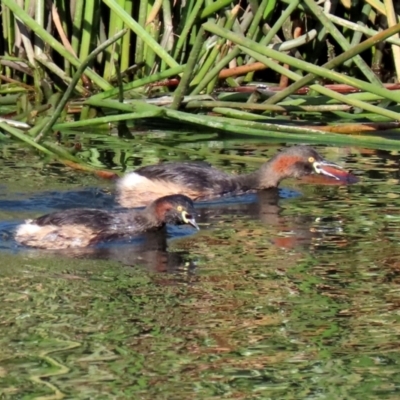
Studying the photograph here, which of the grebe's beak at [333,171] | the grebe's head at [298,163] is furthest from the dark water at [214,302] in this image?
the grebe's head at [298,163]

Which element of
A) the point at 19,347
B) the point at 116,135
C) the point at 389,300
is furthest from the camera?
the point at 116,135

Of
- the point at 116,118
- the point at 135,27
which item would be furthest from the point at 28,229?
the point at 135,27

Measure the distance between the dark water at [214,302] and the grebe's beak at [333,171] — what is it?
0.59 feet

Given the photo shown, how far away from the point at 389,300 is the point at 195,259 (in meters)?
1.18

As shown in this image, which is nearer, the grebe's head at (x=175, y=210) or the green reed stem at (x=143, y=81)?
the grebe's head at (x=175, y=210)

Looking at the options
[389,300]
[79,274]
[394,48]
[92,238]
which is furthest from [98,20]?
[389,300]

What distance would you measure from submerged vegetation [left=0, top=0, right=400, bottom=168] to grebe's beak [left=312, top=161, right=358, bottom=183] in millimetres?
295

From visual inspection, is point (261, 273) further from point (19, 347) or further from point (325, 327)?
point (19, 347)

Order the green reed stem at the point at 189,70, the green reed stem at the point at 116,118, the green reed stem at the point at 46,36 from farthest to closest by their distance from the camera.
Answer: the green reed stem at the point at 46,36
the green reed stem at the point at 189,70
the green reed stem at the point at 116,118

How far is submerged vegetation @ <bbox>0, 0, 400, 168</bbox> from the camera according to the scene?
29.4ft

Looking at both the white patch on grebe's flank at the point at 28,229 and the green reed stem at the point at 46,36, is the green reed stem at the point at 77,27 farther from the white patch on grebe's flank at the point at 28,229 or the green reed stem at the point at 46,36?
the white patch on grebe's flank at the point at 28,229

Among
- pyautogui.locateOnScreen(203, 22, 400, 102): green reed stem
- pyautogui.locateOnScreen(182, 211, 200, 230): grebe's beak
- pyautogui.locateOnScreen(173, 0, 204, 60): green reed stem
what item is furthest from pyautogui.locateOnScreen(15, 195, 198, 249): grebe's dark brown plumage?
pyautogui.locateOnScreen(173, 0, 204, 60): green reed stem

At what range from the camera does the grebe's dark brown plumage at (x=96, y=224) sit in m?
6.72

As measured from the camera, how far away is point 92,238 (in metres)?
6.88
